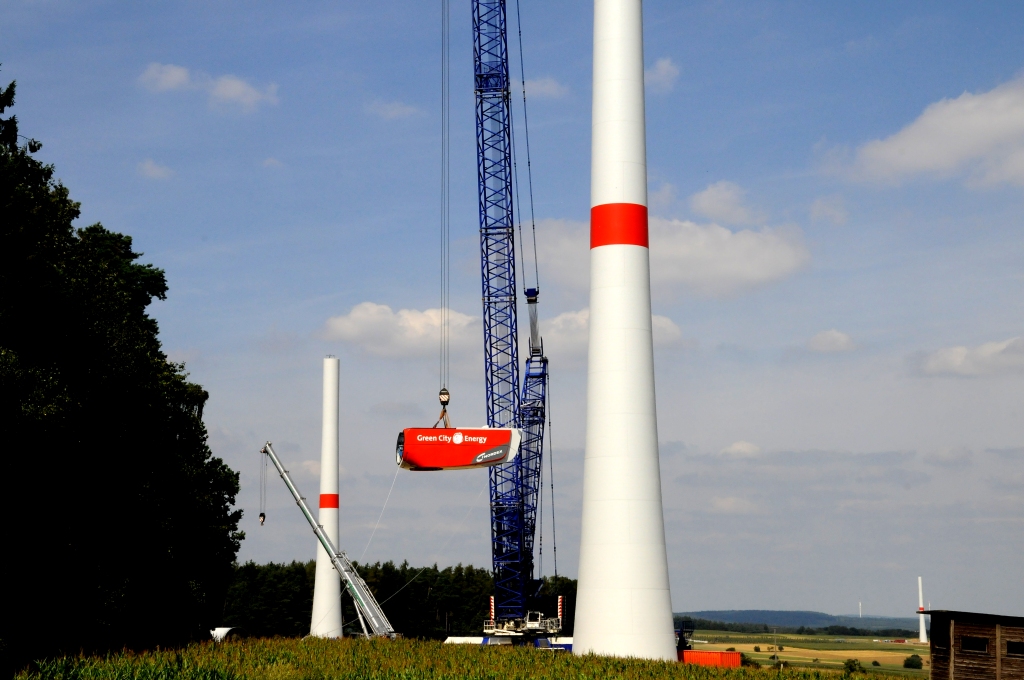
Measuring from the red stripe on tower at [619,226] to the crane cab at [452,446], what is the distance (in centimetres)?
1328

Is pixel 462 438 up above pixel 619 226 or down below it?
below

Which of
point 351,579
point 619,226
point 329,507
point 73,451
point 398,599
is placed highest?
point 619,226

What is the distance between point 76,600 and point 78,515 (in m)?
4.06

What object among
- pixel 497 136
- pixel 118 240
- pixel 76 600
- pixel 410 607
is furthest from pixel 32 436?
pixel 410 607

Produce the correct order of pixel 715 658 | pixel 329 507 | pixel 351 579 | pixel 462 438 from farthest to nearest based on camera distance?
1. pixel 329 507
2. pixel 351 579
3. pixel 462 438
4. pixel 715 658

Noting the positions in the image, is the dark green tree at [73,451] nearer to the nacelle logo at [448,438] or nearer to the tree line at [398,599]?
the nacelle logo at [448,438]

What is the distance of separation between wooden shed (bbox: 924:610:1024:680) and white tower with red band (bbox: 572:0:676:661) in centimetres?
1043

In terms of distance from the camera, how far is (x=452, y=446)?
50062 millimetres

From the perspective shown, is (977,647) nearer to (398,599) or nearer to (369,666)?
(369,666)

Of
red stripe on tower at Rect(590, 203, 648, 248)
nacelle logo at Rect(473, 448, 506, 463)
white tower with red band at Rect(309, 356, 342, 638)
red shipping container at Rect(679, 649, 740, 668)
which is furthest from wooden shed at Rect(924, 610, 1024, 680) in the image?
white tower with red band at Rect(309, 356, 342, 638)

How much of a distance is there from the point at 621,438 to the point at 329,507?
57.2 metres

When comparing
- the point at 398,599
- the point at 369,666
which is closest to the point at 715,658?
the point at 369,666

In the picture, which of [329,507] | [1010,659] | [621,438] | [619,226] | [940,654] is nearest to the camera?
[1010,659]

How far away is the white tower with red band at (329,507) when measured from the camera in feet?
298
